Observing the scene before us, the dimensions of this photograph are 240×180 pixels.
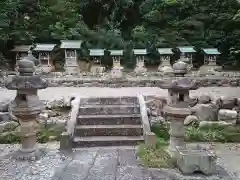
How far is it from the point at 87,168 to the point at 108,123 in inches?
115

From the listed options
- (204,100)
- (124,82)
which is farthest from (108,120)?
(124,82)

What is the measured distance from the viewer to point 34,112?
7.20m

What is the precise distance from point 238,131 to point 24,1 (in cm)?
1932

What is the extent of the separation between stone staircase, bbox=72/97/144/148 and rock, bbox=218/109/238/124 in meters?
2.38

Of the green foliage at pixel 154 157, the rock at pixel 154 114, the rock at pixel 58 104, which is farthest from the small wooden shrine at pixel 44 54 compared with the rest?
the green foliage at pixel 154 157

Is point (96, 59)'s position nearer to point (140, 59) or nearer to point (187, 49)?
point (140, 59)

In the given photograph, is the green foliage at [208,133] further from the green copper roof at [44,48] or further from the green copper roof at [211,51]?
the green copper roof at [44,48]

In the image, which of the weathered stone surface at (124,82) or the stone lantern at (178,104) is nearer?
the stone lantern at (178,104)

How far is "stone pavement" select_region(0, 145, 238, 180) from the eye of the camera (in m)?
5.95

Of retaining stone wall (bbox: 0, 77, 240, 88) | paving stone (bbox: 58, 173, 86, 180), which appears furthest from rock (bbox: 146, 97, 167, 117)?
retaining stone wall (bbox: 0, 77, 240, 88)

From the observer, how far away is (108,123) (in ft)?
30.5

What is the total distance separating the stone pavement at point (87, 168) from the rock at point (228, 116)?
356 cm

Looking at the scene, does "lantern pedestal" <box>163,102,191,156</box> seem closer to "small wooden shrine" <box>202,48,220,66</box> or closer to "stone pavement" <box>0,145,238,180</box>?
"stone pavement" <box>0,145,238,180</box>

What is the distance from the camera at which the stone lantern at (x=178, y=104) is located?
280 inches
